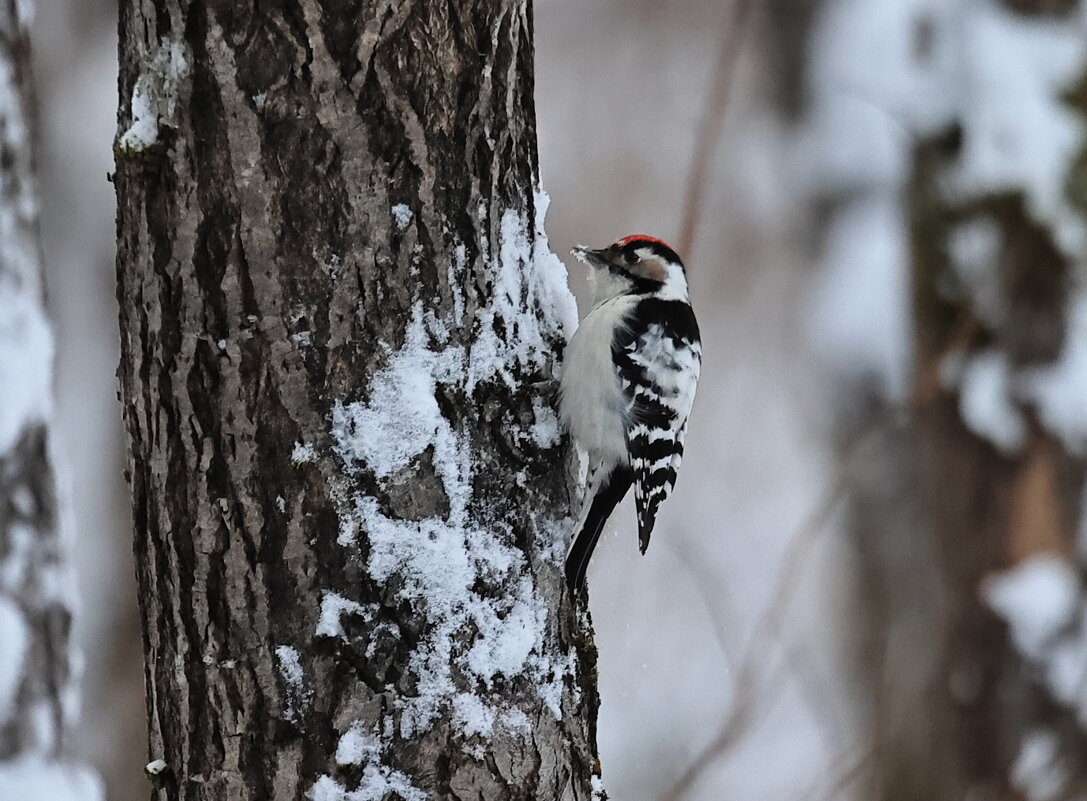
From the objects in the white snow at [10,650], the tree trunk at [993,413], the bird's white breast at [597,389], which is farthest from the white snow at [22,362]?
the tree trunk at [993,413]

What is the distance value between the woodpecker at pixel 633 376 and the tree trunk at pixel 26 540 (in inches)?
66.6

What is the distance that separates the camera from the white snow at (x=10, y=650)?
317cm

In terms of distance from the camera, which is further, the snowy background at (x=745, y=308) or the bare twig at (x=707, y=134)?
Result: the snowy background at (x=745, y=308)

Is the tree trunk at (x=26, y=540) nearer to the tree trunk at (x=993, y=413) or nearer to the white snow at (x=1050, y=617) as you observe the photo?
the tree trunk at (x=993, y=413)

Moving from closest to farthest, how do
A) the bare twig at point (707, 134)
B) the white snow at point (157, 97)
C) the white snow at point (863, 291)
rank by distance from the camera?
the white snow at point (157, 97) < the bare twig at point (707, 134) < the white snow at point (863, 291)

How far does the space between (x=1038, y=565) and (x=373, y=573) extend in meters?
3.45

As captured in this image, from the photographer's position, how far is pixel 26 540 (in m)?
3.25

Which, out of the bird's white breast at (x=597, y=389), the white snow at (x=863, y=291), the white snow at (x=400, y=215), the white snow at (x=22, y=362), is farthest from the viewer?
the white snow at (x=863, y=291)

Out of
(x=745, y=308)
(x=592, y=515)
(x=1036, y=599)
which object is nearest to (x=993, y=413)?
(x=1036, y=599)

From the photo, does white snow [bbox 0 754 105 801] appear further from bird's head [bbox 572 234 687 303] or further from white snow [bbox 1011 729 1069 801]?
white snow [bbox 1011 729 1069 801]

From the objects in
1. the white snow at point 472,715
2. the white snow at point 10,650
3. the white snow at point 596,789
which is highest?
the white snow at point 10,650

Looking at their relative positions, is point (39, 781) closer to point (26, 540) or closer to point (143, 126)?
point (26, 540)

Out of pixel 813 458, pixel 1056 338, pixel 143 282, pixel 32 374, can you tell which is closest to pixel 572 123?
pixel 813 458

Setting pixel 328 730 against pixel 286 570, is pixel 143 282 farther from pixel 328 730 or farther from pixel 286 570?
pixel 328 730
